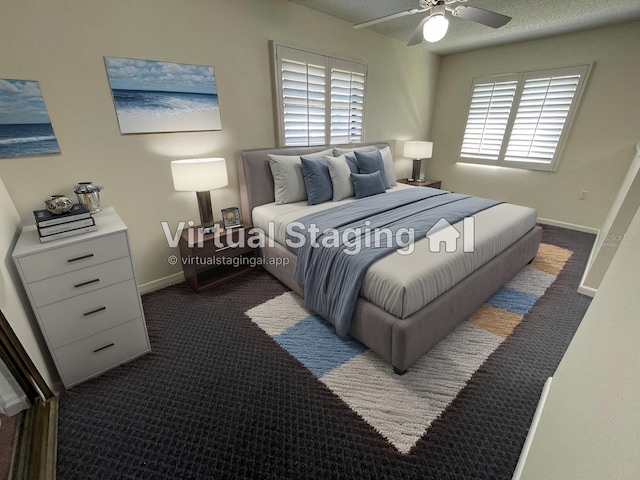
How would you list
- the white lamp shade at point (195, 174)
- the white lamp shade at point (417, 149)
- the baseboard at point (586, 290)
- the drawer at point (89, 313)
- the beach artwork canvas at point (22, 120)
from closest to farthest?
the drawer at point (89, 313) → the beach artwork canvas at point (22, 120) → the white lamp shade at point (195, 174) → the baseboard at point (586, 290) → the white lamp shade at point (417, 149)

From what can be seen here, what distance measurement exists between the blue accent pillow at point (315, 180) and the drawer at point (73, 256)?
1.57 metres

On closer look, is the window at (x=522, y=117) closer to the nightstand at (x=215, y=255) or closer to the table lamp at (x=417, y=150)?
the table lamp at (x=417, y=150)

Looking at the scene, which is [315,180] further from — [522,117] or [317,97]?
[522,117]

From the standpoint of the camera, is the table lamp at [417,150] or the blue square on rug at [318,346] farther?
the table lamp at [417,150]

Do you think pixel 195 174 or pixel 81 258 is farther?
pixel 195 174

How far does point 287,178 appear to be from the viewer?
2.70 metres

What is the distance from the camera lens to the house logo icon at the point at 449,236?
1.85 meters

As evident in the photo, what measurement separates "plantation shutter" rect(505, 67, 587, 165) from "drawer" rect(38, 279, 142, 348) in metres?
4.78

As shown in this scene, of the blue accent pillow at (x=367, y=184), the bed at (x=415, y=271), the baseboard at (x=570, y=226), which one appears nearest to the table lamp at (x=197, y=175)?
the bed at (x=415, y=271)

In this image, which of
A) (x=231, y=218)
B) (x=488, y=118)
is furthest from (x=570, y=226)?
(x=231, y=218)

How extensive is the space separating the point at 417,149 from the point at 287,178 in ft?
7.64

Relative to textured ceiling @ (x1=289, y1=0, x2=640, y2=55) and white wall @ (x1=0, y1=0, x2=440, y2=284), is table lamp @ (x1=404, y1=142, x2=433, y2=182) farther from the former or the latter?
white wall @ (x1=0, y1=0, x2=440, y2=284)

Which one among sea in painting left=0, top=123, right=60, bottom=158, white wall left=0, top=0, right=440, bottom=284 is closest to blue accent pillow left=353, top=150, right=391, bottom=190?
white wall left=0, top=0, right=440, bottom=284

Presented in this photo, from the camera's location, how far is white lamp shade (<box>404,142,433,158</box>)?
409 centimetres
